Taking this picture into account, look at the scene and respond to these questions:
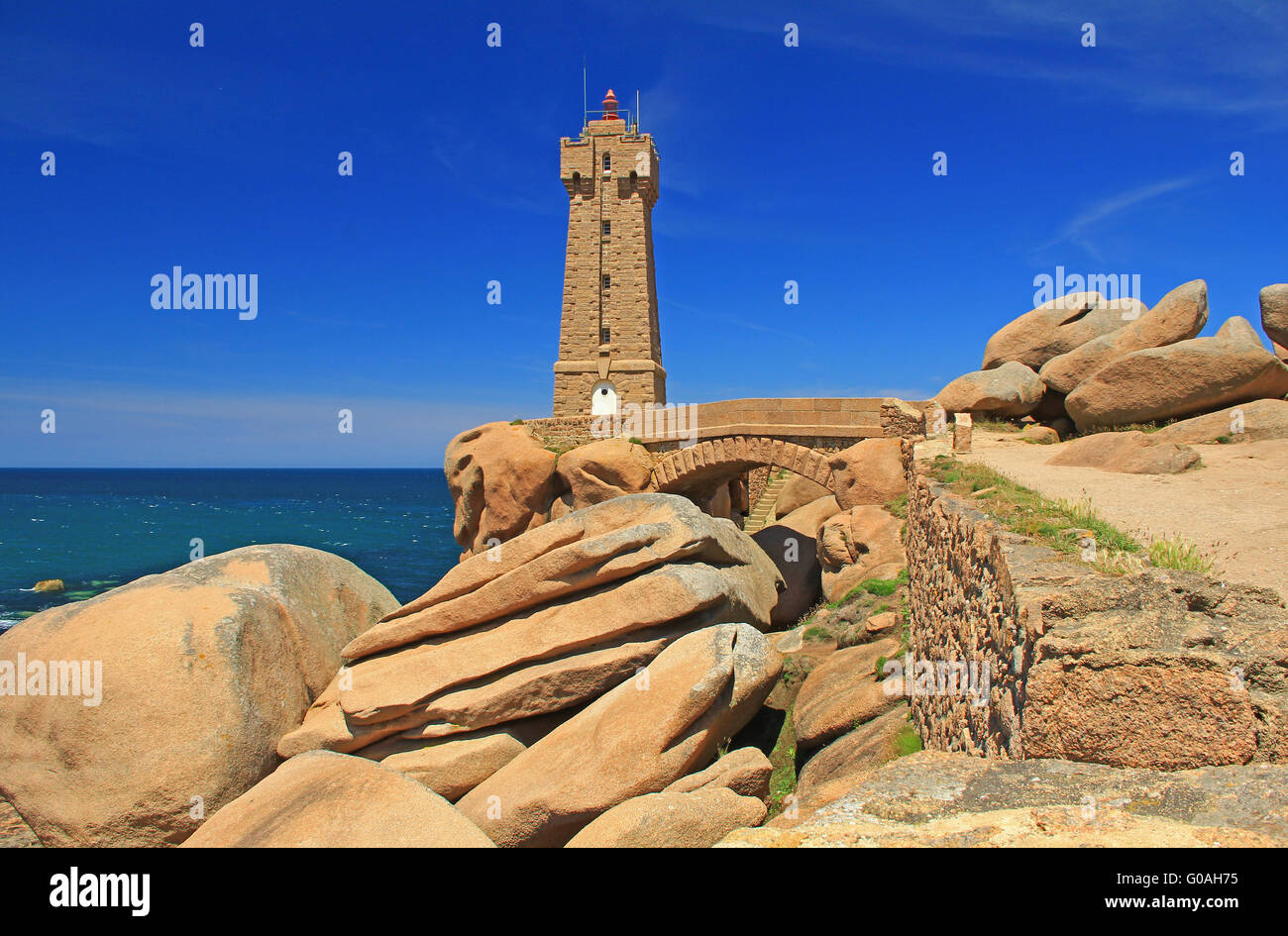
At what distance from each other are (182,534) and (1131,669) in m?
68.1

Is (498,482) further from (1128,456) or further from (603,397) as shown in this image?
(1128,456)

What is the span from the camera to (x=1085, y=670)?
12.5 ft

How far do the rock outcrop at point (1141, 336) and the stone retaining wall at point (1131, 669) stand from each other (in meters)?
14.6

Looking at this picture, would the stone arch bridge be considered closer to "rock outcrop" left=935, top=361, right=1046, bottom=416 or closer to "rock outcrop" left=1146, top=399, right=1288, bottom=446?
"rock outcrop" left=935, top=361, right=1046, bottom=416

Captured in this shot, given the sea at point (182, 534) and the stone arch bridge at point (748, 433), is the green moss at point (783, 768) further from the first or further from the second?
the sea at point (182, 534)

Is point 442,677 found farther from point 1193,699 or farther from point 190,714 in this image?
point 1193,699

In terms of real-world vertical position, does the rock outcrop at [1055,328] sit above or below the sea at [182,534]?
above

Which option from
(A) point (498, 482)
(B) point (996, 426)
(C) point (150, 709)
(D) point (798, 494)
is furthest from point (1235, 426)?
(A) point (498, 482)

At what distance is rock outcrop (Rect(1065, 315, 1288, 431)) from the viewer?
14.6m

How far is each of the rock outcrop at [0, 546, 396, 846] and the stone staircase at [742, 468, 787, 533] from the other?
18859 millimetres

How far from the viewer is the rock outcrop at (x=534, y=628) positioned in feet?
34.4

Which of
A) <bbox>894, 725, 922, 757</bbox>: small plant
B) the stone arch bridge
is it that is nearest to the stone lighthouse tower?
the stone arch bridge

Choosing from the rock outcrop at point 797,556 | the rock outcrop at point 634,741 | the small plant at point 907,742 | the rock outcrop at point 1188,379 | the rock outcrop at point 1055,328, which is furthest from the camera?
the rock outcrop at point 1055,328

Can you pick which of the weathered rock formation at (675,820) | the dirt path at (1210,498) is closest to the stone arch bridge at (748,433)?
the dirt path at (1210,498)
